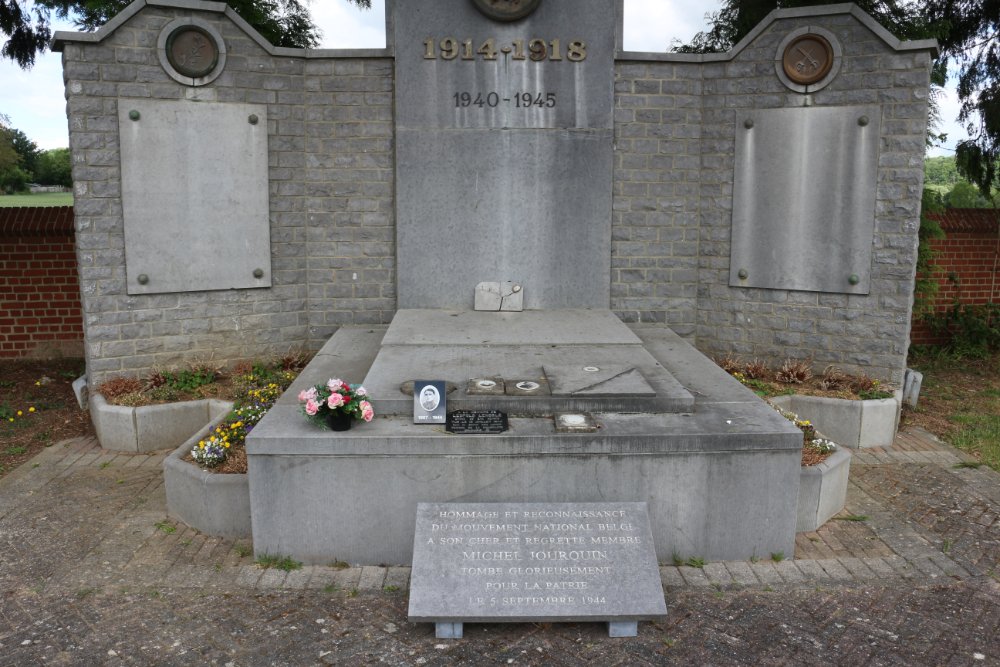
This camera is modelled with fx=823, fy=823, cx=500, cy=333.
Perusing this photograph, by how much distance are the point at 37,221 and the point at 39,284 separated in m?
0.77

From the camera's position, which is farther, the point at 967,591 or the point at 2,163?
the point at 2,163

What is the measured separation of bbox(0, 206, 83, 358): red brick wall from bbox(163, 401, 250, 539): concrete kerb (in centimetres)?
544

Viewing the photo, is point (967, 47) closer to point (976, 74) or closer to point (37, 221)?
point (976, 74)

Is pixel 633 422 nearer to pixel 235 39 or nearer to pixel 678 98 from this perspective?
pixel 678 98

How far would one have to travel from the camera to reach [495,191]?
827 centimetres

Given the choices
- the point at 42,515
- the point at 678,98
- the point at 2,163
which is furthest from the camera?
the point at 2,163

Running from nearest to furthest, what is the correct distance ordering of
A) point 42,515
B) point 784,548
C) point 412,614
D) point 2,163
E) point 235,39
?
point 412,614 → point 784,548 → point 42,515 → point 235,39 → point 2,163

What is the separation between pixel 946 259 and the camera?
11.4 m

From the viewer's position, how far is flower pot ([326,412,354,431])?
5.06m

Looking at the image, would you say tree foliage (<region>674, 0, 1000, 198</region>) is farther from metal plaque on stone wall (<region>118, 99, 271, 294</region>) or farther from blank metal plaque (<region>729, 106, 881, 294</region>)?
metal plaque on stone wall (<region>118, 99, 271, 294</region>)

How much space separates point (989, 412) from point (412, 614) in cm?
701

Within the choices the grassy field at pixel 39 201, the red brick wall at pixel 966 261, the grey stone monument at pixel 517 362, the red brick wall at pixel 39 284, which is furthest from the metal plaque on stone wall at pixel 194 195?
the red brick wall at pixel 966 261

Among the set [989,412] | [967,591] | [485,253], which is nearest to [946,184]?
[989,412]

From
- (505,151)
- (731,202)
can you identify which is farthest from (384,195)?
(731,202)
